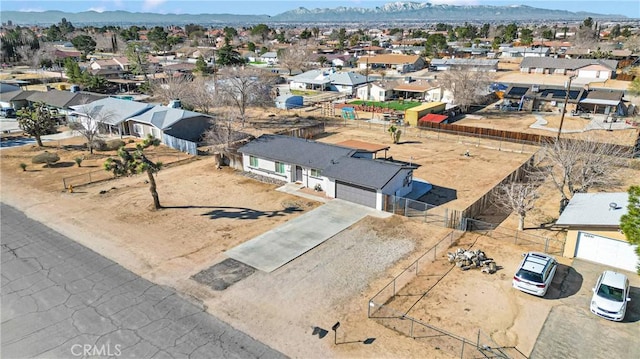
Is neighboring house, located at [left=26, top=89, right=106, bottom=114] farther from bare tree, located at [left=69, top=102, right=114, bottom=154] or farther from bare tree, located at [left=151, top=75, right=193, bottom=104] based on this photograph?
bare tree, located at [left=151, top=75, right=193, bottom=104]

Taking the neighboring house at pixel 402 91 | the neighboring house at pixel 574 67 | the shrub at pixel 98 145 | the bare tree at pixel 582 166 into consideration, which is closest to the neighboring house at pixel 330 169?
the bare tree at pixel 582 166

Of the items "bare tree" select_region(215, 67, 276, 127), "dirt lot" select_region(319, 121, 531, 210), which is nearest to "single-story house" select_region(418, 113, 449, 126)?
"dirt lot" select_region(319, 121, 531, 210)

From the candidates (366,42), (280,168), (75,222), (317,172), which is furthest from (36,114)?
(366,42)

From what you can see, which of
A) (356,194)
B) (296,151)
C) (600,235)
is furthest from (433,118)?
(600,235)

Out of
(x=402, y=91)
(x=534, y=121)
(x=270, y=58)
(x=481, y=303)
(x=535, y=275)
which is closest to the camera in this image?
(x=481, y=303)

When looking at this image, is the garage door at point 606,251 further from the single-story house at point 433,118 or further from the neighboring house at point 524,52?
the neighboring house at point 524,52

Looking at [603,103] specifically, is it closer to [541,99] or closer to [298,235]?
[541,99]
